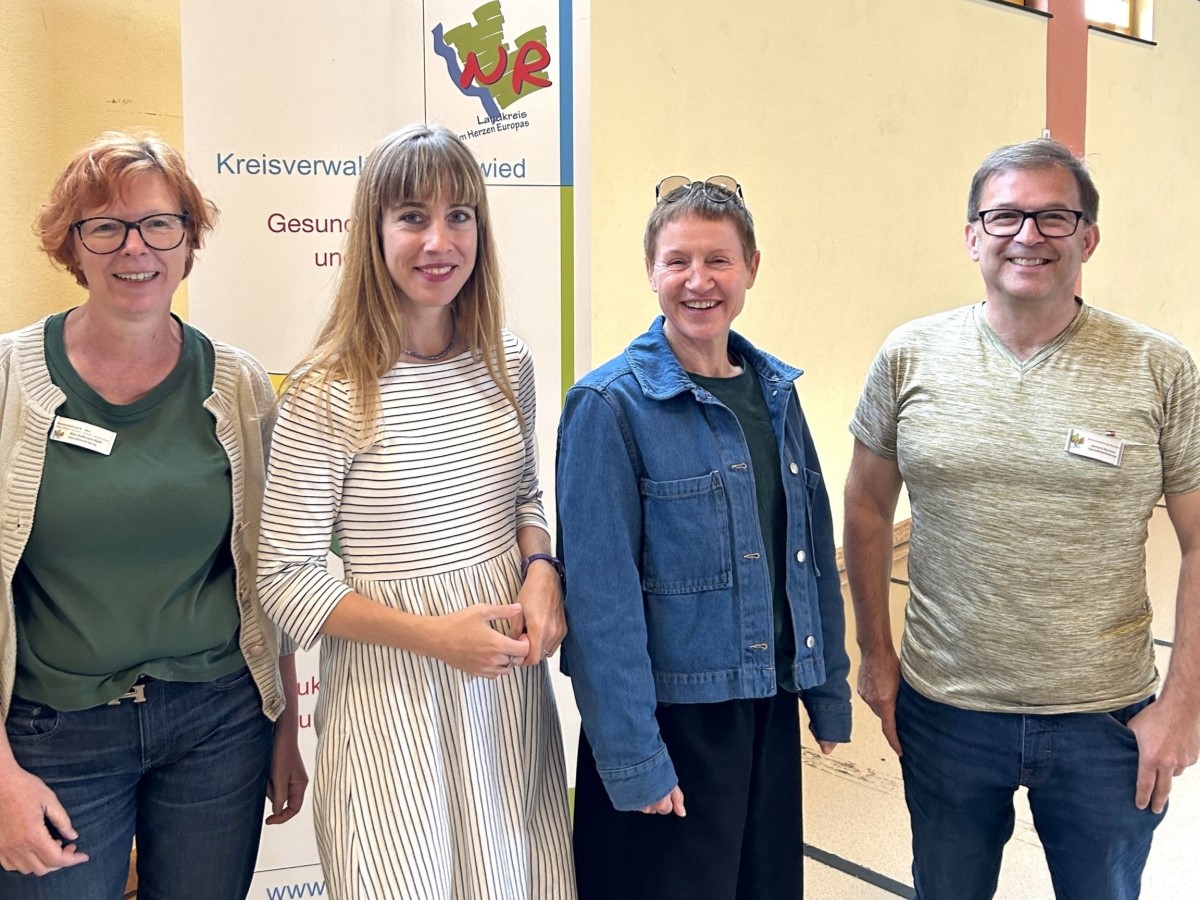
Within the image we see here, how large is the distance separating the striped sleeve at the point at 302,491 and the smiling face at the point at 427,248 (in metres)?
→ 0.18

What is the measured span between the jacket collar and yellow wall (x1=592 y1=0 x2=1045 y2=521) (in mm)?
1967

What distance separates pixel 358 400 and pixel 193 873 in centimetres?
73

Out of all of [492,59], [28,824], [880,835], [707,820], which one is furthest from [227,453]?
[880,835]

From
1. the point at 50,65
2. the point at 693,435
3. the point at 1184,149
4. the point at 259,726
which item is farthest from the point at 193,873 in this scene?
the point at 1184,149

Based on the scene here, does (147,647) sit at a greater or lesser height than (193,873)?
greater

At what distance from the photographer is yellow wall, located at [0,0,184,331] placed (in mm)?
2172

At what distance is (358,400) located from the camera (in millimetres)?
1373

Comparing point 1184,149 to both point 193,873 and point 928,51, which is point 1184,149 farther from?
point 193,873

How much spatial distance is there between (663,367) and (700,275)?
0.14 meters

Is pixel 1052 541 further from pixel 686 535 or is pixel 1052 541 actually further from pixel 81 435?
pixel 81 435

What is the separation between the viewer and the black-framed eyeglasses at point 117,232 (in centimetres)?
139

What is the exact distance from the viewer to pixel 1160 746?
154cm

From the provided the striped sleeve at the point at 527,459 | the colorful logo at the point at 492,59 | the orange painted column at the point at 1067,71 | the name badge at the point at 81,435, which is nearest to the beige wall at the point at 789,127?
the orange painted column at the point at 1067,71

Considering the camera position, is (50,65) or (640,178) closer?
(50,65)
